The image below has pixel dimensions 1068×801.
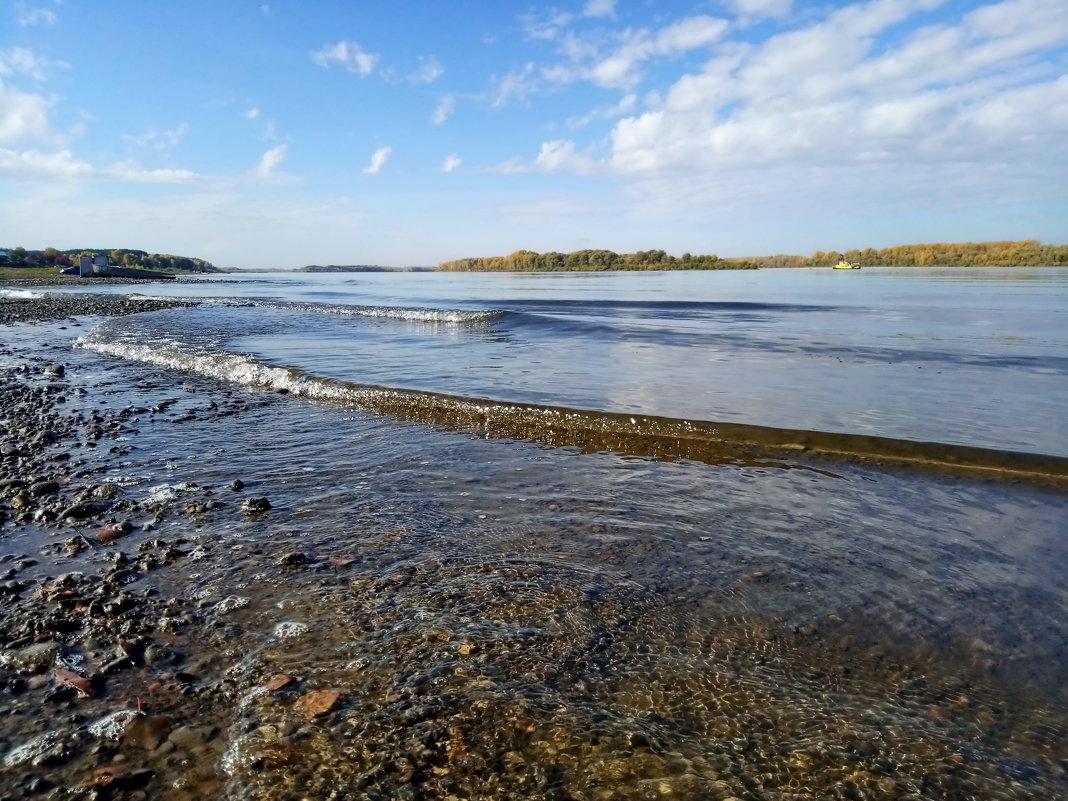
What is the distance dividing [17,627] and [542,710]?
3287 mm

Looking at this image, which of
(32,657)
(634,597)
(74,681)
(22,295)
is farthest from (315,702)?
(22,295)

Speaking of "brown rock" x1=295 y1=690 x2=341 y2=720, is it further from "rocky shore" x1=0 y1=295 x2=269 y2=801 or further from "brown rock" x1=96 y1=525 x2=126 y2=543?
"brown rock" x1=96 y1=525 x2=126 y2=543

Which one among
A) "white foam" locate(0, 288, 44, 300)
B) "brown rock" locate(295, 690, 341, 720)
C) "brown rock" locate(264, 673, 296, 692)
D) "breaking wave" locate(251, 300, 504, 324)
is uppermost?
"white foam" locate(0, 288, 44, 300)

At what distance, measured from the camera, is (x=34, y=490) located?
20.2 feet

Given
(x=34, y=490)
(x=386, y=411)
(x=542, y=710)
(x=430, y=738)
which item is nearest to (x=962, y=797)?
(x=542, y=710)

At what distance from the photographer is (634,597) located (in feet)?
13.7

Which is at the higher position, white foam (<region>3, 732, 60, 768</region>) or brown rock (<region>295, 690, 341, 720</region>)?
white foam (<region>3, 732, 60, 768</region>)

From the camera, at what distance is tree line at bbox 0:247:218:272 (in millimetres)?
110125

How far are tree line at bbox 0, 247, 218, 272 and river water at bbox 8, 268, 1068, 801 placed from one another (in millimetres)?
125741

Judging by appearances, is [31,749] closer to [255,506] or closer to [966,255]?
[255,506]

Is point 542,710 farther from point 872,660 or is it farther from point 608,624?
point 872,660

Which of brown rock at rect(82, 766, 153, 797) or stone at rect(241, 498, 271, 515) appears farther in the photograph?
stone at rect(241, 498, 271, 515)

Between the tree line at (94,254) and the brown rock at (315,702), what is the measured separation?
129 m

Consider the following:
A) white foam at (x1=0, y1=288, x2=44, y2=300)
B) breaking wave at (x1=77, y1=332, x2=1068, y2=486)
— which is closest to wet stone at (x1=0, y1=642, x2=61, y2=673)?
breaking wave at (x1=77, y1=332, x2=1068, y2=486)
